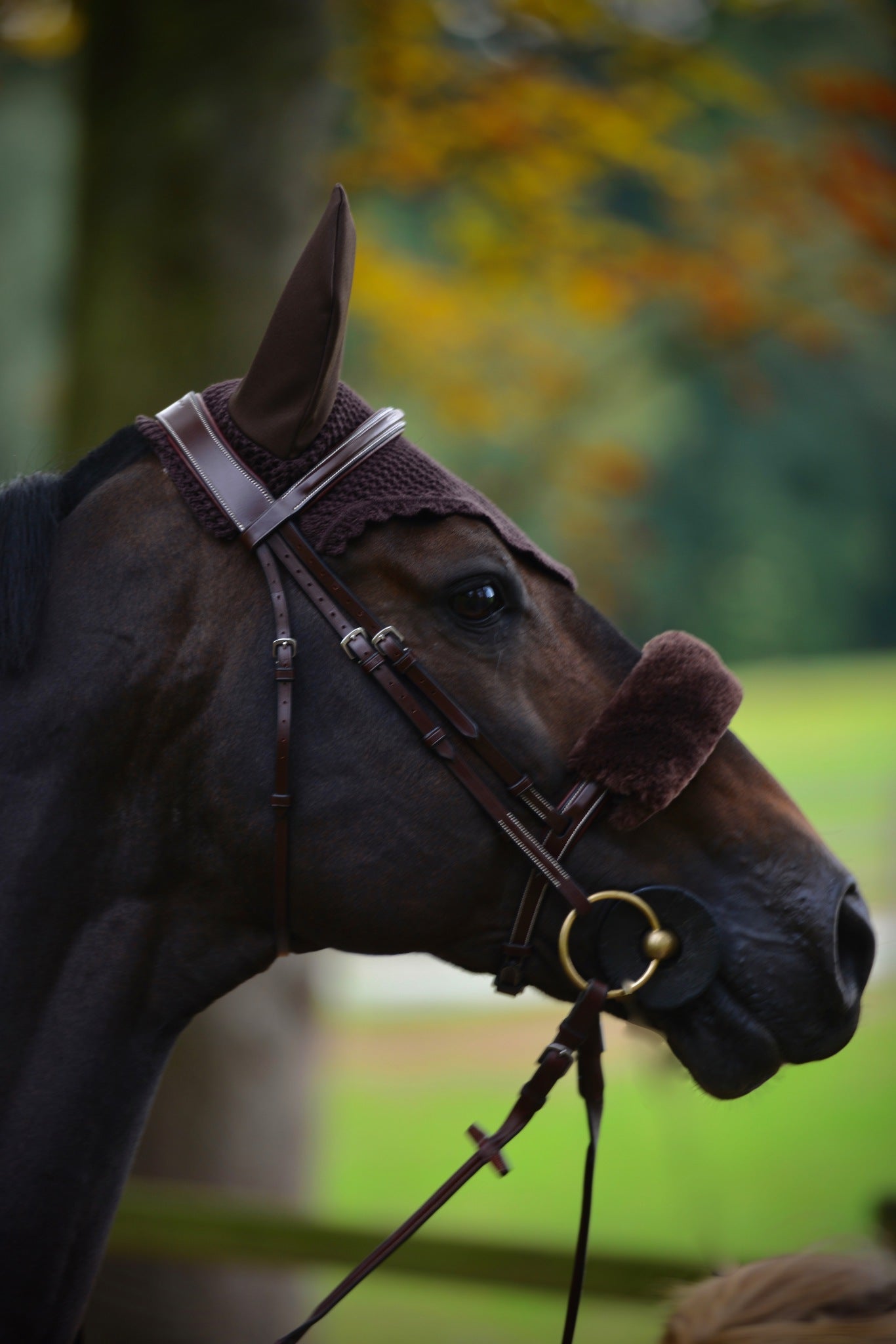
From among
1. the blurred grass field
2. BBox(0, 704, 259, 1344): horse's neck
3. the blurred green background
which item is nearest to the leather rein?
BBox(0, 704, 259, 1344): horse's neck

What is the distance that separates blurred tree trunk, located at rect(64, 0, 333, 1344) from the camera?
4.11 m

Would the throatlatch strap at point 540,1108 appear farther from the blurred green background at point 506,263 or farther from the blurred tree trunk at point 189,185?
the blurred tree trunk at point 189,185

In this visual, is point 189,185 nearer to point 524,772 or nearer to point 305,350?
point 305,350

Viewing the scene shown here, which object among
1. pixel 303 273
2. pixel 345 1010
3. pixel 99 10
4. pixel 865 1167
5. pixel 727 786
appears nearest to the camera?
pixel 303 273

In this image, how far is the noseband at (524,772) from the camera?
183cm

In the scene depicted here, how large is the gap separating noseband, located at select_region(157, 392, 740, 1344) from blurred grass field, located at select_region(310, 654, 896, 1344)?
170cm

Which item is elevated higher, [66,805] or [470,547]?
[470,547]

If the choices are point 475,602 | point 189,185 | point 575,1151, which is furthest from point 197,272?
point 575,1151

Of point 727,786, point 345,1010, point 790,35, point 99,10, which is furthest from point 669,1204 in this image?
point 790,35

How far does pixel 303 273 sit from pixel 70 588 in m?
0.65

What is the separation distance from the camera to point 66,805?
182 cm

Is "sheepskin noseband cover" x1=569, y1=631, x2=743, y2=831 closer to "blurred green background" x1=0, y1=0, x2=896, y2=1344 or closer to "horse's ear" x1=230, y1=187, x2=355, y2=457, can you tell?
"blurred green background" x1=0, y1=0, x2=896, y2=1344

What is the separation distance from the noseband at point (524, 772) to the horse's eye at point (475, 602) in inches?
4.6

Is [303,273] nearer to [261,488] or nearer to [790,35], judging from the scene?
[261,488]
